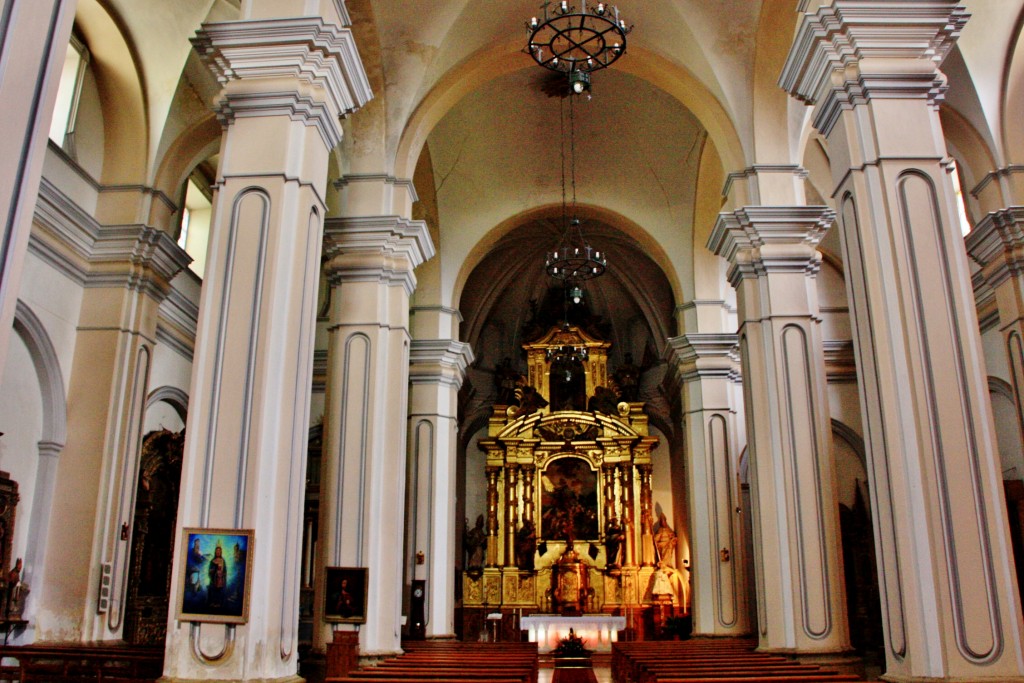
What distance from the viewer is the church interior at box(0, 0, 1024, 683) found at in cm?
582

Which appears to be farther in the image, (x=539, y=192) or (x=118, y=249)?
(x=539, y=192)

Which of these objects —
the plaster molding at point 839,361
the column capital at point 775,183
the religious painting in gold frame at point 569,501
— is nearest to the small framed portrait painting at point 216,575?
the column capital at point 775,183

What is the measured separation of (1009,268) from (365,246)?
7.16 m

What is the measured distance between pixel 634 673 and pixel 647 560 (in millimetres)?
11614

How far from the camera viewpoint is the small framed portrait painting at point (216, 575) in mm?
5770

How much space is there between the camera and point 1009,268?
9.84 metres

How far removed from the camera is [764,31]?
1062 centimetres

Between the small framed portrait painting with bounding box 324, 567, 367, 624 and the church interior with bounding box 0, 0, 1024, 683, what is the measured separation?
0.05 m

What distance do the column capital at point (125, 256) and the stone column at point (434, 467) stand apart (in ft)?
17.8

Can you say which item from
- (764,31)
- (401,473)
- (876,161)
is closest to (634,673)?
(401,473)

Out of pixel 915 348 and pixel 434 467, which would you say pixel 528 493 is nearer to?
pixel 434 467

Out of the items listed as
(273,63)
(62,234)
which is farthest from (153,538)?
(273,63)

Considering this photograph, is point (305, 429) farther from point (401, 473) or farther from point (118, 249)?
point (118, 249)

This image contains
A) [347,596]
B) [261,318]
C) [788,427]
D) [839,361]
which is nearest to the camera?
[261,318]
